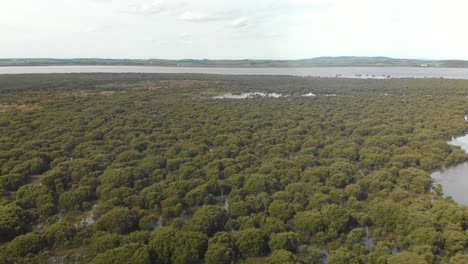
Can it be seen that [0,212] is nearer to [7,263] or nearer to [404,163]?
[7,263]

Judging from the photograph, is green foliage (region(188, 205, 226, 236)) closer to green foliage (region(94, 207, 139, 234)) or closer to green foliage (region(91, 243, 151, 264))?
green foliage (region(91, 243, 151, 264))

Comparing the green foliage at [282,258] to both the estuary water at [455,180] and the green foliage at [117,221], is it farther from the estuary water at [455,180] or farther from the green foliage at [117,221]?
the estuary water at [455,180]

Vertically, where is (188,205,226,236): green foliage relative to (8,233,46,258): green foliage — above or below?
above

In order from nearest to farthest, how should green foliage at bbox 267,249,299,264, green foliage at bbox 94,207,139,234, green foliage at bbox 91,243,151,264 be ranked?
green foliage at bbox 267,249,299,264, green foliage at bbox 91,243,151,264, green foliage at bbox 94,207,139,234

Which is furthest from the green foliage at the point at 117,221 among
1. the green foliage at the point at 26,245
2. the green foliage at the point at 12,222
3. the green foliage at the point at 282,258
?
the green foliage at the point at 282,258

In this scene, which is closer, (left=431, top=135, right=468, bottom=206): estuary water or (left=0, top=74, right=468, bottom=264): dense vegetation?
(left=0, top=74, right=468, bottom=264): dense vegetation

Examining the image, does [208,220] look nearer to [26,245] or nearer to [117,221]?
[117,221]

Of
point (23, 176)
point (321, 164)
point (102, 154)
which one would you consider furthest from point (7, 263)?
point (321, 164)

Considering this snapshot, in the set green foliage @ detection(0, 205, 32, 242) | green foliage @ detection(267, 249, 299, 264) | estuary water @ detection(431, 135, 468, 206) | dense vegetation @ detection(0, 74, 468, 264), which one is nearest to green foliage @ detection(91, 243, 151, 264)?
dense vegetation @ detection(0, 74, 468, 264)
